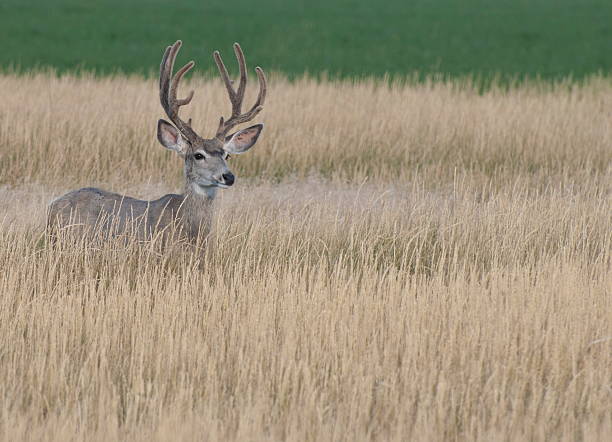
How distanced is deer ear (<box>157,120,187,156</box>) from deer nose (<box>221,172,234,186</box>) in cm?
51

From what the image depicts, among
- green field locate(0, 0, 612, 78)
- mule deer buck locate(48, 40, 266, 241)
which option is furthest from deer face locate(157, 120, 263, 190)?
green field locate(0, 0, 612, 78)

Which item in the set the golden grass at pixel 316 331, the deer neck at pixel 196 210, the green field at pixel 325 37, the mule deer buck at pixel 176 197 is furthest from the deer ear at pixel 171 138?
the green field at pixel 325 37

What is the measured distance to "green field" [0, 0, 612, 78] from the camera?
26.4 m

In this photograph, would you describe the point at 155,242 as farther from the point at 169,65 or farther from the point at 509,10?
the point at 509,10

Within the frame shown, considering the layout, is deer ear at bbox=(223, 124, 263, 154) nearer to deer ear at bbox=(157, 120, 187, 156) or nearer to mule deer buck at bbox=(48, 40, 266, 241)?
mule deer buck at bbox=(48, 40, 266, 241)

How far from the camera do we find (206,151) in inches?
305

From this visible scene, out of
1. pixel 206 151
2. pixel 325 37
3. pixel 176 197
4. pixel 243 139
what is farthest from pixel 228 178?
pixel 325 37

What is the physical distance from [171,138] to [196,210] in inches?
22.9

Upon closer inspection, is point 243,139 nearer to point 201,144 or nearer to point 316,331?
point 201,144

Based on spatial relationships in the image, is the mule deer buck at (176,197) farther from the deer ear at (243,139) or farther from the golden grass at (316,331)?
the golden grass at (316,331)

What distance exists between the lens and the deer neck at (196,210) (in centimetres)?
802

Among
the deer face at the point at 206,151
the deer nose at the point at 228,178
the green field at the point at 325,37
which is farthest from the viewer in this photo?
the green field at the point at 325,37

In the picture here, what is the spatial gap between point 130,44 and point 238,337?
25563 millimetres

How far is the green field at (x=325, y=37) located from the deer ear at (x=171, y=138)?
14.1 meters
